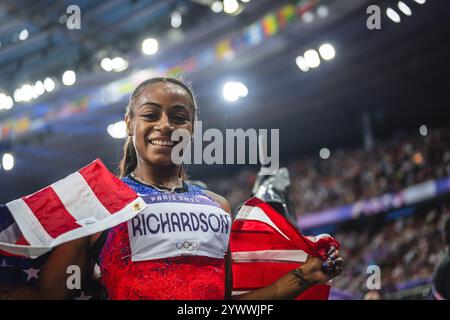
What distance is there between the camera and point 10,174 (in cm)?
284

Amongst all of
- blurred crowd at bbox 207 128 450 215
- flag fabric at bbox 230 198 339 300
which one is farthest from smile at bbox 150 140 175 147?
blurred crowd at bbox 207 128 450 215

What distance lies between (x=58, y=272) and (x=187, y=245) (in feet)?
1.17

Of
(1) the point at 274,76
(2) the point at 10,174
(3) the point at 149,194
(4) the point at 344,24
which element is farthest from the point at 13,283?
(1) the point at 274,76

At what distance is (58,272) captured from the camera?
55.4 inches

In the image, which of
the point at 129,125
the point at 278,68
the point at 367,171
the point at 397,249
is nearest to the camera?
the point at 129,125

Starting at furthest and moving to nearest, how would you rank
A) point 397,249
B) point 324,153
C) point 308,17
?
point 324,153
point 308,17
point 397,249

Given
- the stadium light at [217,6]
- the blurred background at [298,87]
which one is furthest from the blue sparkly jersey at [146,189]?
the stadium light at [217,6]

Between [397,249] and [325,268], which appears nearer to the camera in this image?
[325,268]

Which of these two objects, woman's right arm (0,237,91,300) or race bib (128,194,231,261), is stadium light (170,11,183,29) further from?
woman's right arm (0,237,91,300)

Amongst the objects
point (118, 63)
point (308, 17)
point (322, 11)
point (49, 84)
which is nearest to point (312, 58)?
point (308, 17)

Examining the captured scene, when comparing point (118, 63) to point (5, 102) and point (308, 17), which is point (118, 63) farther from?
point (308, 17)

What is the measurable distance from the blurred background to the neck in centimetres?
775

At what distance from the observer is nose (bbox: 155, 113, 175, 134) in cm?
163
